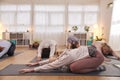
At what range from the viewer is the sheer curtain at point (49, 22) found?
35.9ft

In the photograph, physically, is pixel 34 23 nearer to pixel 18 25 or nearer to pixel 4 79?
pixel 18 25

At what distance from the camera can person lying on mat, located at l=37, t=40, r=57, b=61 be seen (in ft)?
18.0

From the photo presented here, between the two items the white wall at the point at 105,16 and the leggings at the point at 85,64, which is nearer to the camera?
the leggings at the point at 85,64

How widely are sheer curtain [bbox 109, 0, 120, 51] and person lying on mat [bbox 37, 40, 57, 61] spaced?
3481 mm

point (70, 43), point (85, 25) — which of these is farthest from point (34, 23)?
point (70, 43)

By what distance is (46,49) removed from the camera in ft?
18.8

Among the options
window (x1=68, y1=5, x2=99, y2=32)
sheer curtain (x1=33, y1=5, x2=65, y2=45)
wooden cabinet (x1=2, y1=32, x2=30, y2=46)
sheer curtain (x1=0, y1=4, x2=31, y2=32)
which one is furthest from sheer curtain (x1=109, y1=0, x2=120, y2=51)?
sheer curtain (x1=0, y1=4, x2=31, y2=32)

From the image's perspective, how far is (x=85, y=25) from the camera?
11.0 m

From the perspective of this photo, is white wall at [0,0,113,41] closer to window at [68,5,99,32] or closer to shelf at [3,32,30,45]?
window at [68,5,99,32]

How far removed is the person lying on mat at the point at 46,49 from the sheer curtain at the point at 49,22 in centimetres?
512

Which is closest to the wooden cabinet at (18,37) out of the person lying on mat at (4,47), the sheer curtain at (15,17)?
the sheer curtain at (15,17)

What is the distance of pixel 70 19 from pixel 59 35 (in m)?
1.10

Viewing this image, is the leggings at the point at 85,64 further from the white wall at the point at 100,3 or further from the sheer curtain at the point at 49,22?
the sheer curtain at the point at 49,22

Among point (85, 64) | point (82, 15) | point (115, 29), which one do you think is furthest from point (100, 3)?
point (85, 64)
